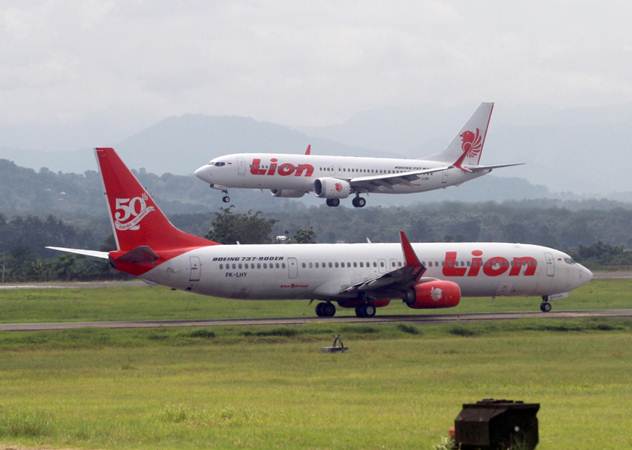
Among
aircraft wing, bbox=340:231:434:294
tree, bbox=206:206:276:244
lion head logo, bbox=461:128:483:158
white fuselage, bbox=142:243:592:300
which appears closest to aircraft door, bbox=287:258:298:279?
white fuselage, bbox=142:243:592:300

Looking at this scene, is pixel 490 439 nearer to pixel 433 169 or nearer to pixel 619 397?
pixel 619 397

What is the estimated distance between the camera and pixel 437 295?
2302 inches

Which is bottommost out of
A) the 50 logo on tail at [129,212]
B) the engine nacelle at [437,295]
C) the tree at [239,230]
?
the engine nacelle at [437,295]

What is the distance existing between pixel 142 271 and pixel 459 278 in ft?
47.4

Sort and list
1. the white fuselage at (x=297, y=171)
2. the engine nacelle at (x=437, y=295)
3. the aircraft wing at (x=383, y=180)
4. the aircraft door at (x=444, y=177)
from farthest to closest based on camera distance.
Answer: the aircraft door at (x=444, y=177), the aircraft wing at (x=383, y=180), the white fuselage at (x=297, y=171), the engine nacelle at (x=437, y=295)

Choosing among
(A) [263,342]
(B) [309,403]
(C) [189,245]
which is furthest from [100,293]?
(B) [309,403]

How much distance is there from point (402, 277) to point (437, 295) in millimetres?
1723

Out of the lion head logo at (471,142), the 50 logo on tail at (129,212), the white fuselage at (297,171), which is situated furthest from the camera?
the lion head logo at (471,142)

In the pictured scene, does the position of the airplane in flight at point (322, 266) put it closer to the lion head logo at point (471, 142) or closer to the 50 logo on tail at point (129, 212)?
the 50 logo on tail at point (129, 212)

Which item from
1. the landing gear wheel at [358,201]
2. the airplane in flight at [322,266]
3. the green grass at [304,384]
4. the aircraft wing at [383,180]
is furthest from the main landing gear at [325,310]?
the landing gear wheel at [358,201]

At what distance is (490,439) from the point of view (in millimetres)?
19219

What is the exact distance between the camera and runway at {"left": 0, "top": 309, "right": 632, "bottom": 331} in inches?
2156

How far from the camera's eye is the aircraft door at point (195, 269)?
58875 mm

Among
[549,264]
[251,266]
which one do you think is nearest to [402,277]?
[251,266]
